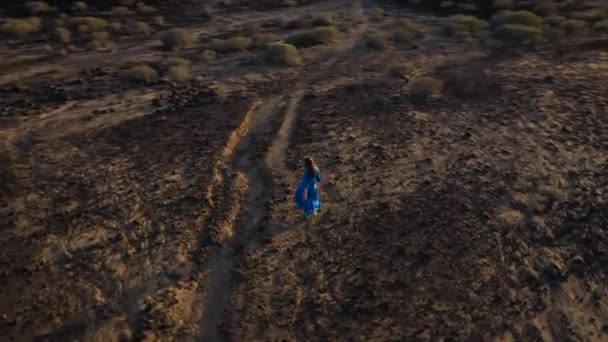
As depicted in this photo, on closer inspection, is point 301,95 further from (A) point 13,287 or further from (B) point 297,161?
(A) point 13,287

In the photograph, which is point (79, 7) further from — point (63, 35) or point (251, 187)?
point (251, 187)

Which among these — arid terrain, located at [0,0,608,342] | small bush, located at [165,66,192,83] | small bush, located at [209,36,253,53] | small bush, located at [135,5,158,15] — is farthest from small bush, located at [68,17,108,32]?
small bush, located at [165,66,192,83]

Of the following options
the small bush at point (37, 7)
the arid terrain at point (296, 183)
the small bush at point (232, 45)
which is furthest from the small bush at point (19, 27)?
the small bush at point (232, 45)

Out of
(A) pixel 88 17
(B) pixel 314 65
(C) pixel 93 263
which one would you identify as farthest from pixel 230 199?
(A) pixel 88 17

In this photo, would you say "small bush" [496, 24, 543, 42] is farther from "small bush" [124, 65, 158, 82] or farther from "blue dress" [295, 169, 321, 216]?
"blue dress" [295, 169, 321, 216]

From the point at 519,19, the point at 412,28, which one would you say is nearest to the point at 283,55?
the point at 412,28
